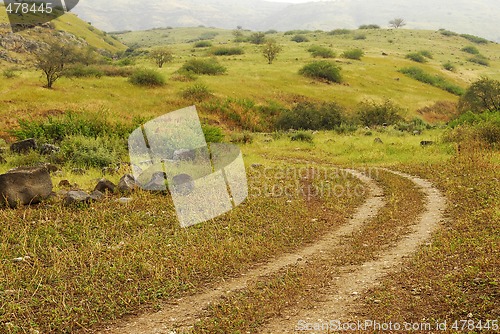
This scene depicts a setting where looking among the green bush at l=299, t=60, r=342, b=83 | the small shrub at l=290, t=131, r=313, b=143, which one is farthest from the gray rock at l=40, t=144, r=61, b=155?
the green bush at l=299, t=60, r=342, b=83

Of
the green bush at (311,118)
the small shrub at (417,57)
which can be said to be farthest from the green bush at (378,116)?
the small shrub at (417,57)

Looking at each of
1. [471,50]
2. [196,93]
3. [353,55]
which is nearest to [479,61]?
[471,50]

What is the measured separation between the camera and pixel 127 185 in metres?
12.9

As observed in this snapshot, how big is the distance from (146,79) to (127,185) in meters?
30.6

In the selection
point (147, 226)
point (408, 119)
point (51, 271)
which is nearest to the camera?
point (51, 271)

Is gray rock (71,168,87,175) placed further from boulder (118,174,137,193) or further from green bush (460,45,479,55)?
green bush (460,45,479,55)

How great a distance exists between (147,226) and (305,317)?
5.61m

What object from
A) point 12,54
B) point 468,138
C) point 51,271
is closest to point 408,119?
point 468,138

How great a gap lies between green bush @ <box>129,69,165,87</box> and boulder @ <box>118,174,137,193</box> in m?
29.7

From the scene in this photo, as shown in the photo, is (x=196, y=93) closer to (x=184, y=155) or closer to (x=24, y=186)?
(x=184, y=155)

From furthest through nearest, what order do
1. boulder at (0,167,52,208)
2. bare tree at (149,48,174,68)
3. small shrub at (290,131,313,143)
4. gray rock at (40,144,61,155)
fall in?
bare tree at (149,48,174,68) < small shrub at (290,131,313,143) < gray rock at (40,144,61,155) < boulder at (0,167,52,208)

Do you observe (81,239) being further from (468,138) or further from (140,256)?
(468,138)

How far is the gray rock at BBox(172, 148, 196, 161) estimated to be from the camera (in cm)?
1792

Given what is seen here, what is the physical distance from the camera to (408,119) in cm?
4488
